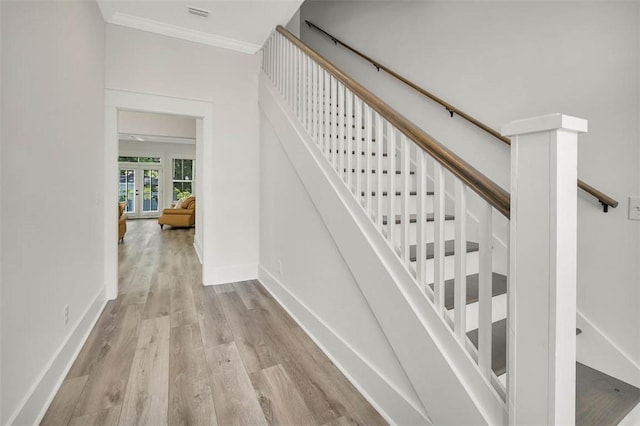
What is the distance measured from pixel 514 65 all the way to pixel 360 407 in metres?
2.35

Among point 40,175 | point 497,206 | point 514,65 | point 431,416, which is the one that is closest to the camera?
point 497,206

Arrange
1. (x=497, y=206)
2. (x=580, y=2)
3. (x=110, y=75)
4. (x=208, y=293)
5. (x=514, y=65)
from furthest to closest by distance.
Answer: (x=208, y=293)
(x=110, y=75)
(x=514, y=65)
(x=580, y=2)
(x=497, y=206)

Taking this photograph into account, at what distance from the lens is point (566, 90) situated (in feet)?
6.07

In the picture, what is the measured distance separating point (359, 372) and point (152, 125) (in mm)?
7362

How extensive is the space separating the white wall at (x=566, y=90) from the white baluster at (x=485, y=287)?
118 centimetres

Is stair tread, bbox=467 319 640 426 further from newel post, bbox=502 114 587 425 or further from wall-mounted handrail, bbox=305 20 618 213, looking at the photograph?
wall-mounted handrail, bbox=305 20 618 213

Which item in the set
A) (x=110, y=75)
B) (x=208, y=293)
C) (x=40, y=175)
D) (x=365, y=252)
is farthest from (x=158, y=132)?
(x=365, y=252)

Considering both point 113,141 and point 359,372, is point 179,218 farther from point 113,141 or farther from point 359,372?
point 359,372

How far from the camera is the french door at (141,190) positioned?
10008 mm

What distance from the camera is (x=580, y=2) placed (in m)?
1.78

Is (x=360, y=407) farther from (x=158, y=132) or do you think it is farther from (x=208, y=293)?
(x=158, y=132)

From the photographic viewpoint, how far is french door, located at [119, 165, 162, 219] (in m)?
10.0

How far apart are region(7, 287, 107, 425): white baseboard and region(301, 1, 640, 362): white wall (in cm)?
288

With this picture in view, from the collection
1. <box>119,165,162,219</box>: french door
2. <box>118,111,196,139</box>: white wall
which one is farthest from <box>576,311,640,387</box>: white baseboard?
<box>119,165,162,219</box>: french door
